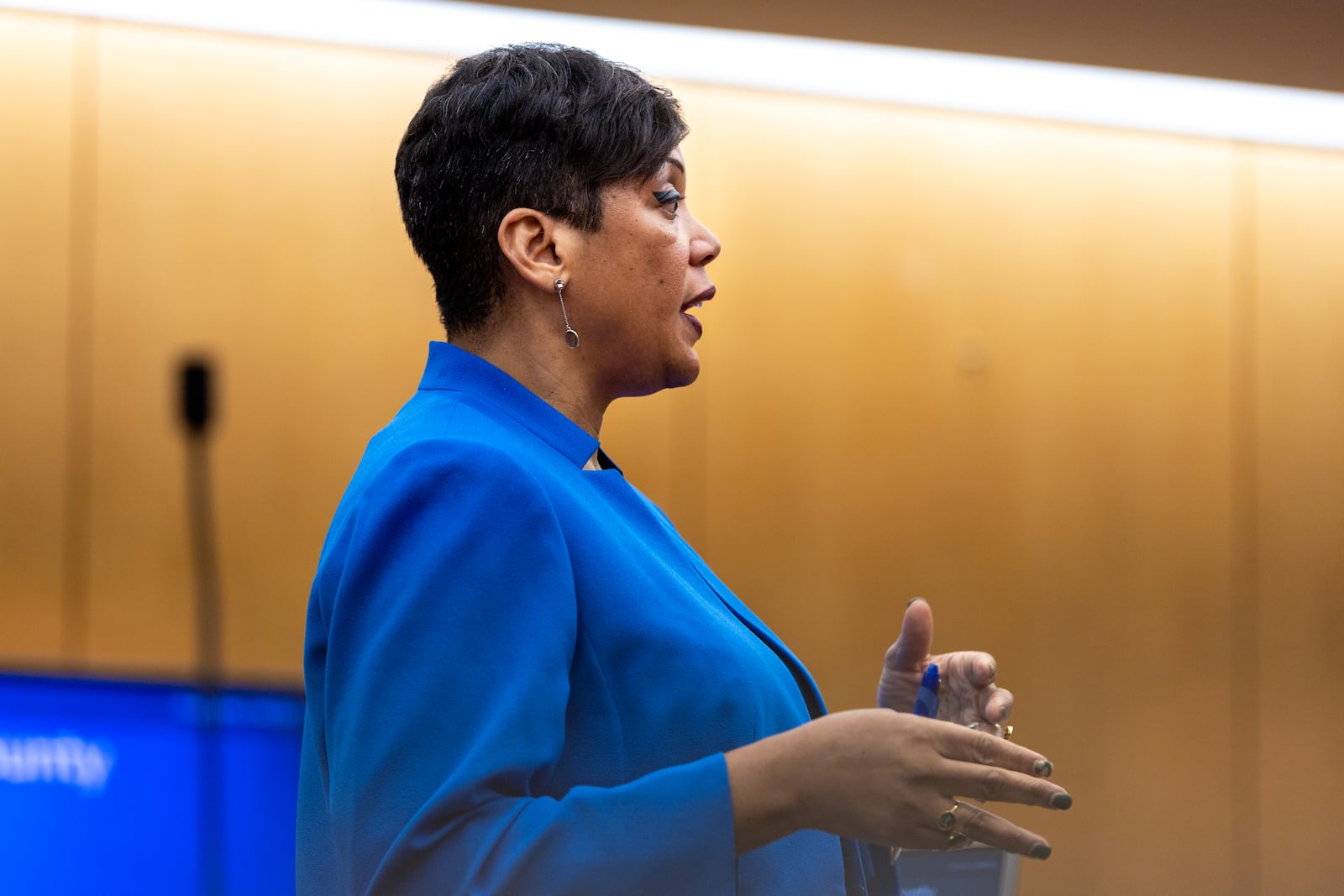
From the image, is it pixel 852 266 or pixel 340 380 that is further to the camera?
pixel 852 266

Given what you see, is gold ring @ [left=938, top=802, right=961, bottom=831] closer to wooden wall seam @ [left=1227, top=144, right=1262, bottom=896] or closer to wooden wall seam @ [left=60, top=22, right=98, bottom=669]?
wooden wall seam @ [left=60, top=22, right=98, bottom=669]

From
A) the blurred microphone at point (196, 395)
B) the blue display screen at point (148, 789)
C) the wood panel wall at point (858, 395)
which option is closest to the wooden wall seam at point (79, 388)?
the wood panel wall at point (858, 395)

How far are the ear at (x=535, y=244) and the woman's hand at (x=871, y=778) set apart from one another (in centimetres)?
43

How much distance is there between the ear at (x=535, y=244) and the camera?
96 centimetres

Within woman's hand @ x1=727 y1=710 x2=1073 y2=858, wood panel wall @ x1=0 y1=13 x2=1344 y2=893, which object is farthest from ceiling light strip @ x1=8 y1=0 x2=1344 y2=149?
woman's hand @ x1=727 y1=710 x2=1073 y2=858

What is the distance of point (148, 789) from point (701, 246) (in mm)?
880

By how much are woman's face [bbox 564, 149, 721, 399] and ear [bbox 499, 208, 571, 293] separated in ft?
0.04

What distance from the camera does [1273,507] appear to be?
313cm

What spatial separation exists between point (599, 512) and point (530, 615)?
0.54 ft

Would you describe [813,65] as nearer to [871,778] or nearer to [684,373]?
[684,373]

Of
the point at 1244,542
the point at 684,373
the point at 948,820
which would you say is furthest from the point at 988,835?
the point at 1244,542

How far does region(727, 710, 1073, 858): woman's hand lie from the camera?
694 millimetres

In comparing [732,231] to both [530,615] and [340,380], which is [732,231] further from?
[530,615]

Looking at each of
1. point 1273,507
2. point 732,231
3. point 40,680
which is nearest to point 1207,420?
point 1273,507
